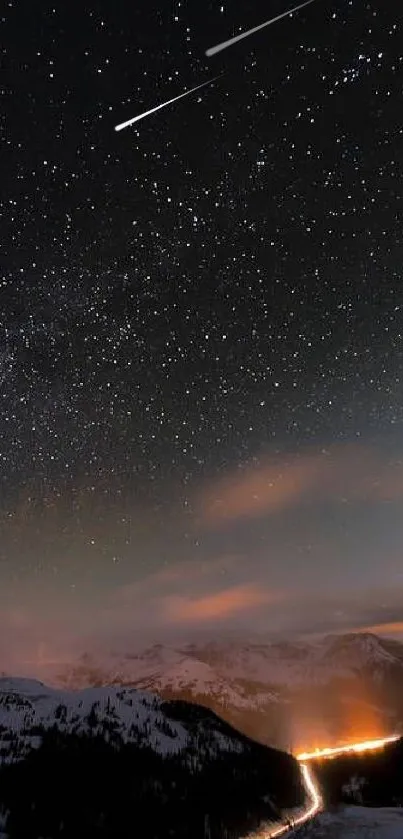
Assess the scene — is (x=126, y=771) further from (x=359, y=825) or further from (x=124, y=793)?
(x=359, y=825)

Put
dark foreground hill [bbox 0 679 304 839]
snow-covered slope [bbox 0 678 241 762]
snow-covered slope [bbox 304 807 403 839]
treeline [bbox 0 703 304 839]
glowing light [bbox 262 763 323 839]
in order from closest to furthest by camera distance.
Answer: snow-covered slope [bbox 304 807 403 839] < treeline [bbox 0 703 304 839] < dark foreground hill [bbox 0 679 304 839] < glowing light [bbox 262 763 323 839] < snow-covered slope [bbox 0 678 241 762]

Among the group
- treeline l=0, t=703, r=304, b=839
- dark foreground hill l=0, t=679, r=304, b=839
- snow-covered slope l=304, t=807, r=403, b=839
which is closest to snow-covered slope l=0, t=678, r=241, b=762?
dark foreground hill l=0, t=679, r=304, b=839

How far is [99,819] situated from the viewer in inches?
3479

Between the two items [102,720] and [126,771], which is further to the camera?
[102,720]

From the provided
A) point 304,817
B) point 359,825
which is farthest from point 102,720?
point 359,825

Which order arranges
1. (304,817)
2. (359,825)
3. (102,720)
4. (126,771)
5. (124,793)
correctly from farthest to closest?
1. (102,720)
2. (304,817)
3. (126,771)
4. (124,793)
5. (359,825)

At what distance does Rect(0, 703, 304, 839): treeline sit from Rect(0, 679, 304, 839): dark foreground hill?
7.7 inches

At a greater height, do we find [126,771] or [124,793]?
[126,771]

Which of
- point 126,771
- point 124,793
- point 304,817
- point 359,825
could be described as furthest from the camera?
point 304,817

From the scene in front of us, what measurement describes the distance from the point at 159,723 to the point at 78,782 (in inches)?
1953

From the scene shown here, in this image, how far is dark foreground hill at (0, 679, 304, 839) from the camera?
3460 inches

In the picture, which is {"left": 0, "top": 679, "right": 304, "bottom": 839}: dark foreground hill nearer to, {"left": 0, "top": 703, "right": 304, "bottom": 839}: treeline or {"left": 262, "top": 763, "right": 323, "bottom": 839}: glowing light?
{"left": 0, "top": 703, "right": 304, "bottom": 839}: treeline

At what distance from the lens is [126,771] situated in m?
108

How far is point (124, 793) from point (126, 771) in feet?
30.8
